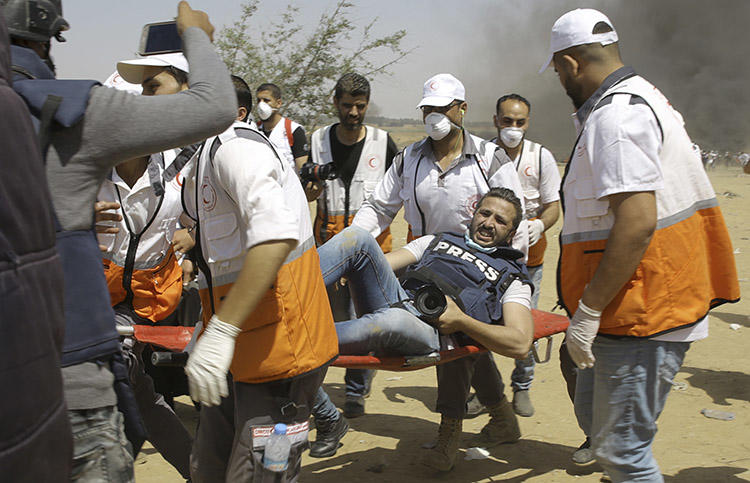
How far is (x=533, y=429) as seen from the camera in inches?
189

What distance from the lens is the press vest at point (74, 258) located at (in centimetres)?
161

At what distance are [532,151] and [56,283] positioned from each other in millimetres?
4390

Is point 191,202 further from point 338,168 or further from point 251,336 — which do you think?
point 338,168

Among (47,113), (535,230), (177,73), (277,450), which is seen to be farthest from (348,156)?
(47,113)

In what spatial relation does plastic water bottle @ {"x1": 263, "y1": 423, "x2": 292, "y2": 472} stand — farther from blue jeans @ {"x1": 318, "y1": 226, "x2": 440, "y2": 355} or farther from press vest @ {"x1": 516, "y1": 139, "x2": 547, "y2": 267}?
press vest @ {"x1": 516, "y1": 139, "x2": 547, "y2": 267}

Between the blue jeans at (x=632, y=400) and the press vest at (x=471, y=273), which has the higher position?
the press vest at (x=471, y=273)

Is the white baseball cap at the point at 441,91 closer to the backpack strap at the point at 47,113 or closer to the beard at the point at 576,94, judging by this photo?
the beard at the point at 576,94

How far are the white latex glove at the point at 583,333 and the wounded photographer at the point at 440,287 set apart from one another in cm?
70

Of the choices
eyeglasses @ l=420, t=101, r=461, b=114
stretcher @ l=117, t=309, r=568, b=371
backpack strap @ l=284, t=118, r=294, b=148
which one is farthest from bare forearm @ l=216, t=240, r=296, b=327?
backpack strap @ l=284, t=118, r=294, b=148

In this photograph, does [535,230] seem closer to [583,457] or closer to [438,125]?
[438,125]

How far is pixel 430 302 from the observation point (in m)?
3.52

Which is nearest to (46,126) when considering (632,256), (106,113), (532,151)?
(106,113)

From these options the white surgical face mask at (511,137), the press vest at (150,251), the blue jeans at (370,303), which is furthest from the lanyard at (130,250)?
the white surgical face mask at (511,137)

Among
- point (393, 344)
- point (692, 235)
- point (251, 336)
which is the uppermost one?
point (692, 235)
